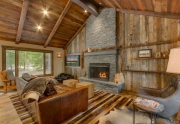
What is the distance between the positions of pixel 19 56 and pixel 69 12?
13.0ft

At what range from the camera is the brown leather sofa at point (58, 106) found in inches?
65.3

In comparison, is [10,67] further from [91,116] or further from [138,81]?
[138,81]

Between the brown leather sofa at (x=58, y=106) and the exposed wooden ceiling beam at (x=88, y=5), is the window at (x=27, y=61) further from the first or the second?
the brown leather sofa at (x=58, y=106)

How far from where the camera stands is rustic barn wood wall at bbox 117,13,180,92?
10.1 ft

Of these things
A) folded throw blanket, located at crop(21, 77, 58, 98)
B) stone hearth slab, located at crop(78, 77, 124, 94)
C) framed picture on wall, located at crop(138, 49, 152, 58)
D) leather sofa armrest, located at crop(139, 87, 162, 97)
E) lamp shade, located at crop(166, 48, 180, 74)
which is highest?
framed picture on wall, located at crop(138, 49, 152, 58)

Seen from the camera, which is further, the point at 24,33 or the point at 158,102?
the point at 24,33

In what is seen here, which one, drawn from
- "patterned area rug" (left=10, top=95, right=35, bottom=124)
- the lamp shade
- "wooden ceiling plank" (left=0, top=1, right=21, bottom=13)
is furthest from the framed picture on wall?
"wooden ceiling plank" (left=0, top=1, right=21, bottom=13)

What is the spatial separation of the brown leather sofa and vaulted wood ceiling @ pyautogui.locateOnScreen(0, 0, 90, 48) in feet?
12.6

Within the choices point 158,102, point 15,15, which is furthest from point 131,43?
point 15,15

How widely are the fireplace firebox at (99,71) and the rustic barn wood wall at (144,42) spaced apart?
2.20 ft

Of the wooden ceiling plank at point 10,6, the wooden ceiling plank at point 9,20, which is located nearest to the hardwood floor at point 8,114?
the wooden ceiling plank at point 9,20

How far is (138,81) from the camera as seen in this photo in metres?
3.74

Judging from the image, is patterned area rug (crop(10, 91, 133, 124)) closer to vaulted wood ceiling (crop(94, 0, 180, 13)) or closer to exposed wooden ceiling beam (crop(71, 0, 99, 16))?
vaulted wood ceiling (crop(94, 0, 180, 13))

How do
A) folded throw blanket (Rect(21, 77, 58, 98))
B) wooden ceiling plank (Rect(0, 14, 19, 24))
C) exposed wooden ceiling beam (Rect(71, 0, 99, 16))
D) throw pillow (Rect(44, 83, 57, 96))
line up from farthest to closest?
wooden ceiling plank (Rect(0, 14, 19, 24))
exposed wooden ceiling beam (Rect(71, 0, 99, 16))
throw pillow (Rect(44, 83, 57, 96))
folded throw blanket (Rect(21, 77, 58, 98))
